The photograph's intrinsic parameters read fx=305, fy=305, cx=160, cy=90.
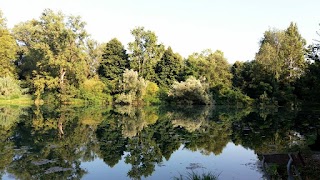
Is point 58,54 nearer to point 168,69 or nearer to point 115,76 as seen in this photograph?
point 115,76

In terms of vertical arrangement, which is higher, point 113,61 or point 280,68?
point 113,61

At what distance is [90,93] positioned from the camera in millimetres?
44719

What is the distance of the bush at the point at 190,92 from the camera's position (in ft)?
139

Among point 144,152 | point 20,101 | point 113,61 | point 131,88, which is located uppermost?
point 113,61

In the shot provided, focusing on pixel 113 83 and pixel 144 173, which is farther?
pixel 113 83

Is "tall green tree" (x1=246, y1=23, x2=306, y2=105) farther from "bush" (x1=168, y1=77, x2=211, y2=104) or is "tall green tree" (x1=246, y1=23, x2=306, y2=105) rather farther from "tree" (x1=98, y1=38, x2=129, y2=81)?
"tree" (x1=98, y1=38, x2=129, y2=81)

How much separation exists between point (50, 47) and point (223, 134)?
115 feet

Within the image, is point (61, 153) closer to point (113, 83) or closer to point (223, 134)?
point (223, 134)

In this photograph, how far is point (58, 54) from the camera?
1687 inches

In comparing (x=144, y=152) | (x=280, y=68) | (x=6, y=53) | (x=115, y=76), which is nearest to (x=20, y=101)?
(x=6, y=53)

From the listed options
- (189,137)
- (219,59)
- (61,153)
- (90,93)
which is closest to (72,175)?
(61,153)

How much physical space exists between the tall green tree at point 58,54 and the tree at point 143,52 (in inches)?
411

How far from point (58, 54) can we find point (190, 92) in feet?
63.4

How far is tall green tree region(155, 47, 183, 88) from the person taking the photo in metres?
52.1
